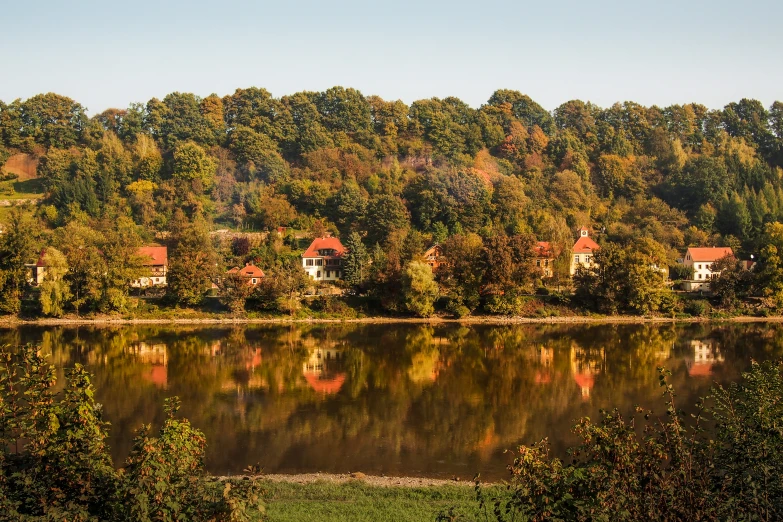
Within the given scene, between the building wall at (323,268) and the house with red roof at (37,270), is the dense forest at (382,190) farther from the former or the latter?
the building wall at (323,268)

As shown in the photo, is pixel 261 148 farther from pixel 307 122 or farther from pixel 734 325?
pixel 734 325

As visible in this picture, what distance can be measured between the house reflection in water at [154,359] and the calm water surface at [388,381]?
0.20ft

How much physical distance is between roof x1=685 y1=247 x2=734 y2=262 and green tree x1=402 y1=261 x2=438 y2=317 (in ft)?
50.7

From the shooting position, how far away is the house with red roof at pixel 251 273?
33.0 m

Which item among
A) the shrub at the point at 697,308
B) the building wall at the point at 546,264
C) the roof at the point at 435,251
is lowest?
the shrub at the point at 697,308

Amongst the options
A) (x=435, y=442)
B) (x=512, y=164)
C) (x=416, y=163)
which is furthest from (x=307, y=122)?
(x=435, y=442)

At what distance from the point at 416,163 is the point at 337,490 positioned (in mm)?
46264

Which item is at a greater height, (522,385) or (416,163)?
(416,163)

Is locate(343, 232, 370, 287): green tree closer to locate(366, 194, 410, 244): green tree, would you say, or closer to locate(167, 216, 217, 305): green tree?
locate(366, 194, 410, 244): green tree

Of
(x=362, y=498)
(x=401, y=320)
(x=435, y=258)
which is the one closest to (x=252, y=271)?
(x=401, y=320)

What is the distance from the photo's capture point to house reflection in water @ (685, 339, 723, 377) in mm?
20281

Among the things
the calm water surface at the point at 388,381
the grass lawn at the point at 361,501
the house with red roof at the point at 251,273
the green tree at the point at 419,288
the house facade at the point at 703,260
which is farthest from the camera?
the house facade at the point at 703,260

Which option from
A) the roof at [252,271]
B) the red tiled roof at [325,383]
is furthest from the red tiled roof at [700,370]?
the roof at [252,271]

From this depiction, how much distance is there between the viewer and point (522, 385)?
18.9m
